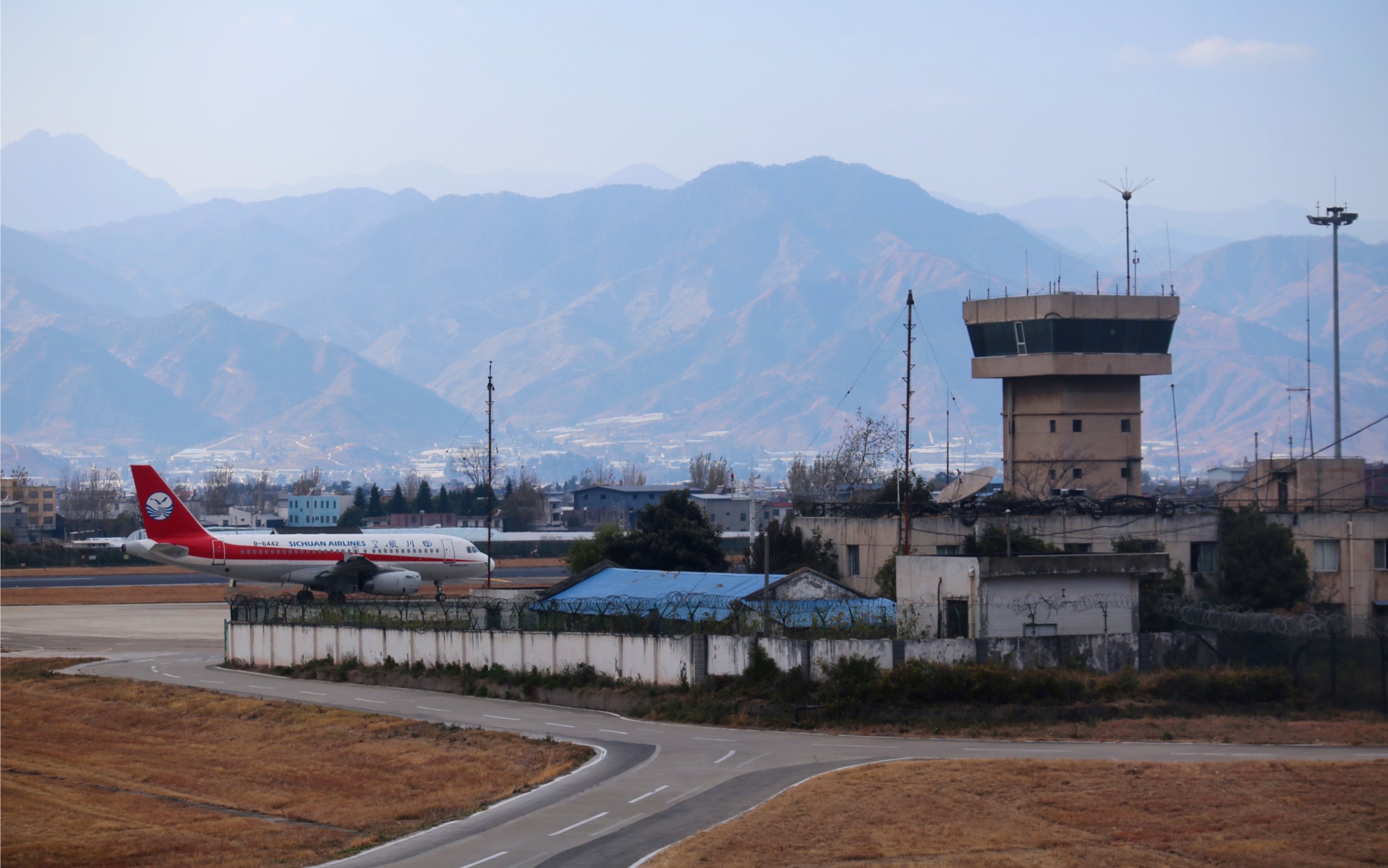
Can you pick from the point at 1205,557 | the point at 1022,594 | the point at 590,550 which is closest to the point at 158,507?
the point at 590,550

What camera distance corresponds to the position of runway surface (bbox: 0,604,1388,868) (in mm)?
24375

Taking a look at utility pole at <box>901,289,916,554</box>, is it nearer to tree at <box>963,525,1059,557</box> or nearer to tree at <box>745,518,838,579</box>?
tree at <box>963,525,1059,557</box>

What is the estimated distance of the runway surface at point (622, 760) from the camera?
24375 mm

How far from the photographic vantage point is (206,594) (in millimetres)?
96938

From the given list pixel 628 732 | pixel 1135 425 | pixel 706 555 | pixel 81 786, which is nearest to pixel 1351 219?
pixel 1135 425

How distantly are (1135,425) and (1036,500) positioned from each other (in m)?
17.4

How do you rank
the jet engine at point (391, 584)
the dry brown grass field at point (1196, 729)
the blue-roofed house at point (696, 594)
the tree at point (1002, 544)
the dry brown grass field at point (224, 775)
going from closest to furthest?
the dry brown grass field at point (224, 775), the dry brown grass field at point (1196, 729), the blue-roofed house at point (696, 594), the tree at point (1002, 544), the jet engine at point (391, 584)

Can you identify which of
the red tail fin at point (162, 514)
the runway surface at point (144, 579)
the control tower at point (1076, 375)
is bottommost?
the runway surface at point (144, 579)

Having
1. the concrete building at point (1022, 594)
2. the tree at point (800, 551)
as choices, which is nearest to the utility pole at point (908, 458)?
the tree at point (800, 551)

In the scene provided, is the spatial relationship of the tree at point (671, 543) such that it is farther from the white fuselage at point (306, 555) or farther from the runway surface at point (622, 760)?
the runway surface at point (622, 760)

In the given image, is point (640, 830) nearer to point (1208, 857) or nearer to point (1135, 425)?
point (1208, 857)

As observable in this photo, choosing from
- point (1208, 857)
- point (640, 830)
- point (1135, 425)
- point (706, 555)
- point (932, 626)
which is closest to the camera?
point (1208, 857)

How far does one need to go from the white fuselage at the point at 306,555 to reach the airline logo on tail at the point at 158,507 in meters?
1.61

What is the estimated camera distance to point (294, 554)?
8006 cm
